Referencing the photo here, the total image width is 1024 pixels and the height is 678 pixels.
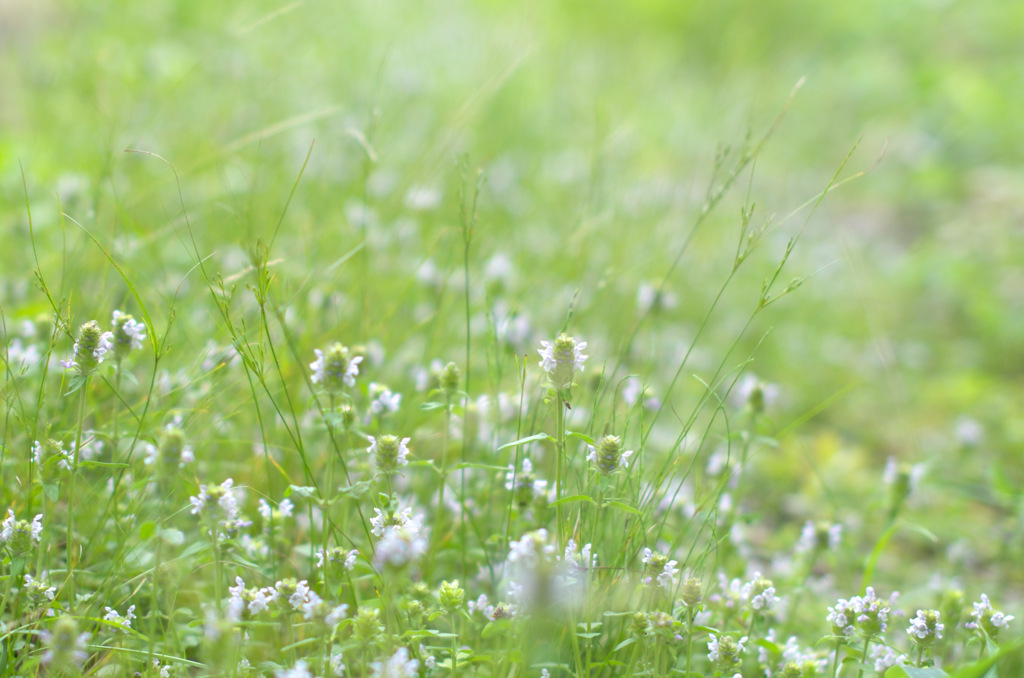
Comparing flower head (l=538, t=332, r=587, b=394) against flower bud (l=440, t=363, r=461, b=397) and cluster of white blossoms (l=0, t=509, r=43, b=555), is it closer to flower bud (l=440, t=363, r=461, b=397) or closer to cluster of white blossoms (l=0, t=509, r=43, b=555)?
flower bud (l=440, t=363, r=461, b=397)

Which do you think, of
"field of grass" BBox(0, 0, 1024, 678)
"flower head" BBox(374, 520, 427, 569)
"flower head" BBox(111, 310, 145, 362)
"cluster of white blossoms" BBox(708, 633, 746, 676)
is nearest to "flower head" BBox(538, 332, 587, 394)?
"field of grass" BBox(0, 0, 1024, 678)

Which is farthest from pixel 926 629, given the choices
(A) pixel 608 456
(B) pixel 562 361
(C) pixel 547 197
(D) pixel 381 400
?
(C) pixel 547 197

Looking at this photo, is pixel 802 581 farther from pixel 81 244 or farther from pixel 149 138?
pixel 149 138

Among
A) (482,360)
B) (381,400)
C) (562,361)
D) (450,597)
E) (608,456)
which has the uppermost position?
(482,360)

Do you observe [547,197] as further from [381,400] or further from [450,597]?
[450,597]

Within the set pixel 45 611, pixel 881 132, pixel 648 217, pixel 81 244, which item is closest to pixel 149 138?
pixel 81 244

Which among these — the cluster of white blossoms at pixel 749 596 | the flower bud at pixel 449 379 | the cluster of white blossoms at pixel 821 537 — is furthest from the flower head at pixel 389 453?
the cluster of white blossoms at pixel 821 537

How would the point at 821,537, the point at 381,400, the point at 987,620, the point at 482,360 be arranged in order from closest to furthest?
the point at 987,620
the point at 381,400
the point at 821,537
the point at 482,360
